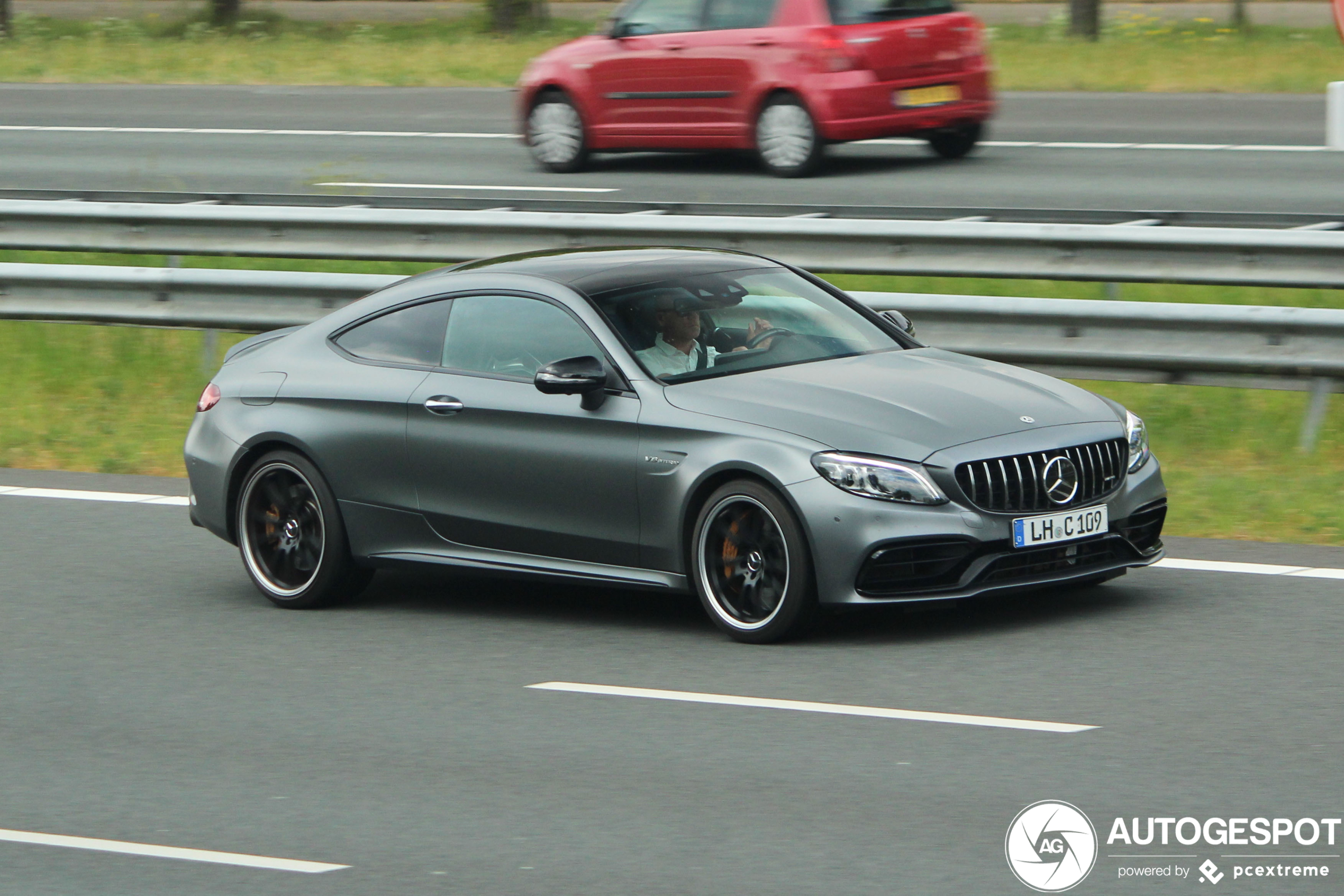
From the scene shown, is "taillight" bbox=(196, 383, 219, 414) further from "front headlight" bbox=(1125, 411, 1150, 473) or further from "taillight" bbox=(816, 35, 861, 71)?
"taillight" bbox=(816, 35, 861, 71)

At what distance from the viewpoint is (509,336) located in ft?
28.0

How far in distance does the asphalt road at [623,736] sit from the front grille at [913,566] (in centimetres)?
25

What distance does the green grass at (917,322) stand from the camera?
1002 cm

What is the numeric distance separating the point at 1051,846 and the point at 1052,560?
2.32 metres

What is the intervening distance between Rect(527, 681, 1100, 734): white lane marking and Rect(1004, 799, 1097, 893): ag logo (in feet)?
2.51

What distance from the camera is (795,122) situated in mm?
18953

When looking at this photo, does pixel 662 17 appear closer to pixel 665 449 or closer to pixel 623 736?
pixel 665 449

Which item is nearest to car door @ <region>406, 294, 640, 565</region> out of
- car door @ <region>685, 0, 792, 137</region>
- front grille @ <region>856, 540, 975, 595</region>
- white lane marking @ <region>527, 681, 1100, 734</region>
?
white lane marking @ <region>527, 681, 1100, 734</region>

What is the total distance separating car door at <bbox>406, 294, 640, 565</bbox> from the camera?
8.06 meters

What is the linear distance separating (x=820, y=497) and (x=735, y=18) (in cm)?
1238

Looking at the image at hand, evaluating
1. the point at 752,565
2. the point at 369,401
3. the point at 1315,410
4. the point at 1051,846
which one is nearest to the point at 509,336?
the point at 369,401

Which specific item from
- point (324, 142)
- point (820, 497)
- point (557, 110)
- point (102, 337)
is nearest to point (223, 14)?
point (324, 142)

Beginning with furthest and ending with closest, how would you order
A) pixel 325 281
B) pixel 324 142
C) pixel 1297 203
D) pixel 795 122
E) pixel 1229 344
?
1. pixel 324 142
2. pixel 795 122
3. pixel 1297 203
4. pixel 325 281
5. pixel 1229 344

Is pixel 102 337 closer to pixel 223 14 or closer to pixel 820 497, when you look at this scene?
pixel 820 497
